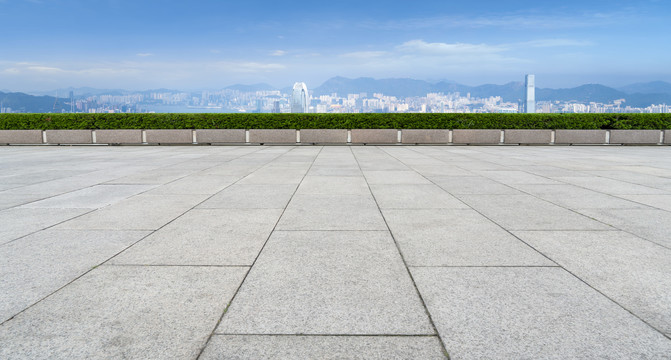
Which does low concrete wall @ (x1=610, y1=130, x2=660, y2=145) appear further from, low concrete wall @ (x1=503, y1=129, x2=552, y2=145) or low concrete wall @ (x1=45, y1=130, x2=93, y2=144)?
low concrete wall @ (x1=45, y1=130, x2=93, y2=144)

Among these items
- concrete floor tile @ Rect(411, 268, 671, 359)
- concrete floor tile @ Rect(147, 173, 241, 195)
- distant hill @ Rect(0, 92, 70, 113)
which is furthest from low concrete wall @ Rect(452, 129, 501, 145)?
distant hill @ Rect(0, 92, 70, 113)

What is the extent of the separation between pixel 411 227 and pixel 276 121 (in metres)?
17.6

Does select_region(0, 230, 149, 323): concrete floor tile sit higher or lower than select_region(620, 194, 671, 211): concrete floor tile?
lower

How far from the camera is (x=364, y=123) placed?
72.6 feet

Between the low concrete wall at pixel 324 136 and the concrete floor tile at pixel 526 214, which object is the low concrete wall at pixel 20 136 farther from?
the concrete floor tile at pixel 526 214

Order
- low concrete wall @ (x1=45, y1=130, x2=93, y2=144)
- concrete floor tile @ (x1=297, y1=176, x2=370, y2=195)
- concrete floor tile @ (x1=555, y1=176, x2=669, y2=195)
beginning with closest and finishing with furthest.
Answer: concrete floor tile @ (x1=297, y1=176, x2=370, y2=195) < concrete floor tile @ (x1=555, y1=176, x2=669, y2=195) < low concrete wall @ (x1=45, y1=130, x2=93, y2=144)

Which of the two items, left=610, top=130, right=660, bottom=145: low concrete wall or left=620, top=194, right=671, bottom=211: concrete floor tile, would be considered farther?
left=610, top=130, right=660, bottom=145: low concrete wall

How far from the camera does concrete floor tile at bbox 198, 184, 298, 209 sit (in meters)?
6.73

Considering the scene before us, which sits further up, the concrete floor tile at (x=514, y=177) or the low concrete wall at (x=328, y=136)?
the low concrete wall at (x=328, y=136)

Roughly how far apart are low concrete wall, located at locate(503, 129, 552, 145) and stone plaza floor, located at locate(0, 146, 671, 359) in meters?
13.4

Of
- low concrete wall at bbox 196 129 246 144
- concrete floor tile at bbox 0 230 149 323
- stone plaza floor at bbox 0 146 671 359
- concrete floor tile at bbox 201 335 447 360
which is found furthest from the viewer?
low concrete wall at bbox 196 129 246 144

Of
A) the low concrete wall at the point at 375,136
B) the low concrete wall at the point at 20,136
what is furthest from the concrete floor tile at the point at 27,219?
the low concrete wall at the point at 20,136

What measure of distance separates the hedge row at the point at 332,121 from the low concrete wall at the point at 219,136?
1267 mm

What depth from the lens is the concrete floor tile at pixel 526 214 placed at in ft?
18.0
